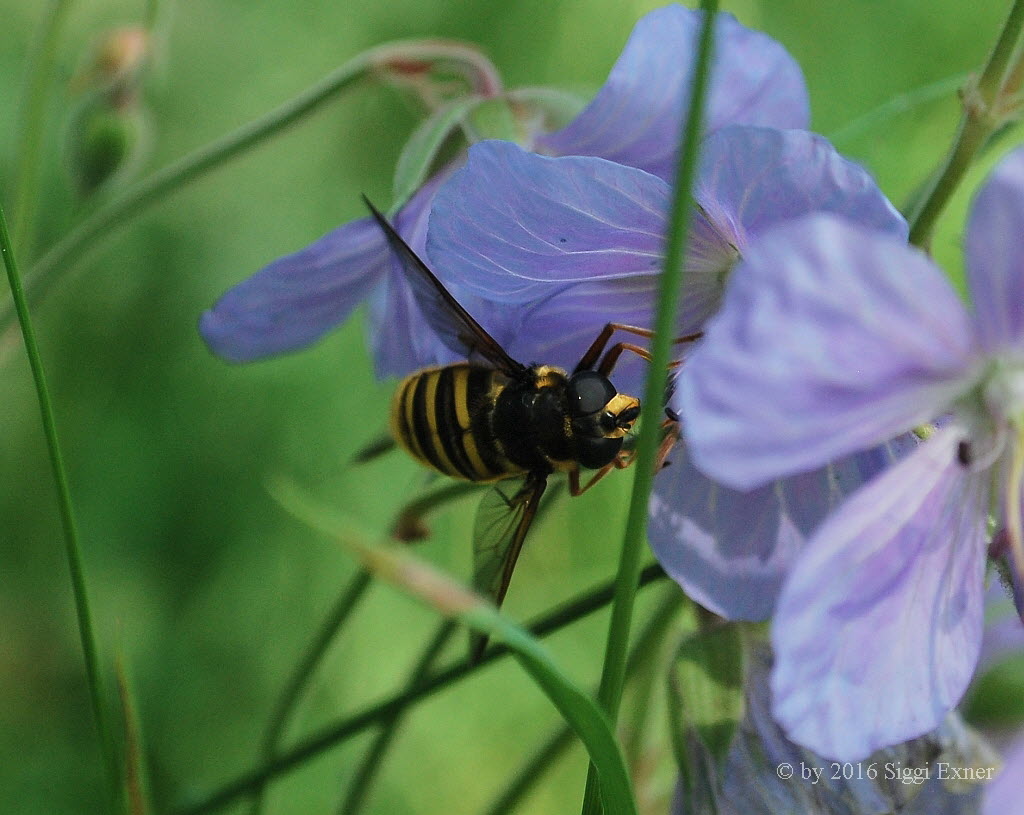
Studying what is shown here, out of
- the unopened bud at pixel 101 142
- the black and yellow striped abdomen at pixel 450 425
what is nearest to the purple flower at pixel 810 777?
the black and yellow striped abdomen at pixel 450 425

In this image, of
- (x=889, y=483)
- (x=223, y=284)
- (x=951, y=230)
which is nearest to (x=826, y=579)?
(x=889, y=483)

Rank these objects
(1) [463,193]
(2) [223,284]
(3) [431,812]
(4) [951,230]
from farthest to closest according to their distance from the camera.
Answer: (4) [951,230] < (2) [223,284] < (3) [431,812] < (1) [463,193]

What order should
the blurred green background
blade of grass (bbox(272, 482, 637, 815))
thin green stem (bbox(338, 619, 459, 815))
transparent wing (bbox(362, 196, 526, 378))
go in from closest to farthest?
1. blade of grass (bbox(272, 482, 637, 815))
2. transparent wing (bbox(362, 196, 526, 378))
3. thin green stem (bbox(338, 619, 459, 815))
4. the blurred green background

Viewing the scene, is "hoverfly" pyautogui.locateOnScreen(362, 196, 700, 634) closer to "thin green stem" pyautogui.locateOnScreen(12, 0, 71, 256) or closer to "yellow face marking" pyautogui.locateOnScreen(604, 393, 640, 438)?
"yellow face marking" pyautogui.locateOnScreen(604, 393, 640, 438)

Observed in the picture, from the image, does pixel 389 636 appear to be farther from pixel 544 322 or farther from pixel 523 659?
pixel 523 659

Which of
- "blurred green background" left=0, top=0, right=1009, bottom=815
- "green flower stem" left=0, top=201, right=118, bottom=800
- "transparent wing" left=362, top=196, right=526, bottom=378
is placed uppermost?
"green flower stem" left=0, top=201, right=118, bottom=800

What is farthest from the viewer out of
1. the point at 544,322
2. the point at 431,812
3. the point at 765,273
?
the point at 431,812

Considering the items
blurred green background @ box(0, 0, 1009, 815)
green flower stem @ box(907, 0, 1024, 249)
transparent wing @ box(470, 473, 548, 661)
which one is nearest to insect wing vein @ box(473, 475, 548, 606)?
transparent wing @ box(470, 473, 548, 661)

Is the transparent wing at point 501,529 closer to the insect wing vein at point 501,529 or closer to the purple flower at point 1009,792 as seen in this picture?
the insect wing vein at point 501,529
